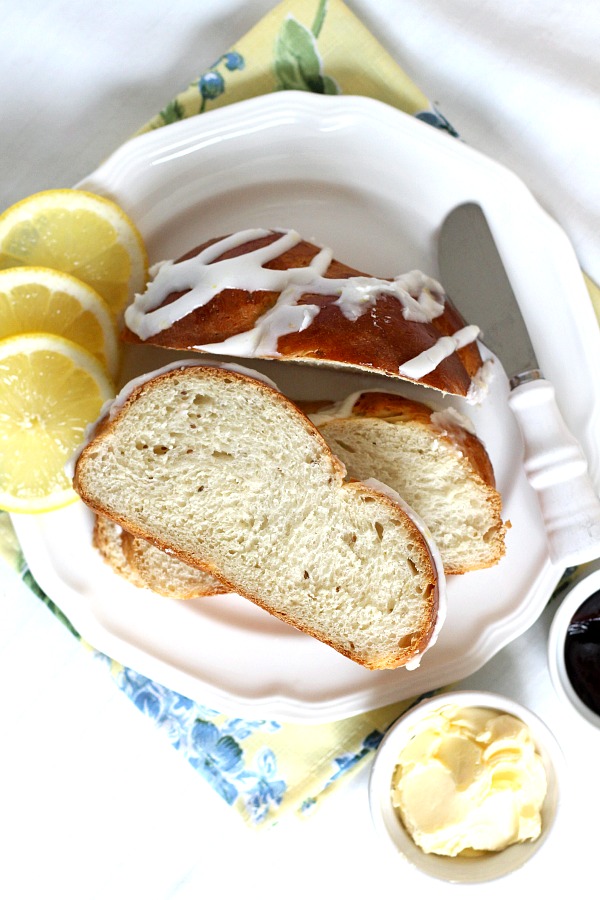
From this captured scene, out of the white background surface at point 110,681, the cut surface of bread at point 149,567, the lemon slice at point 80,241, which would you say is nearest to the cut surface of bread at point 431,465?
the white background surface at point 110,681

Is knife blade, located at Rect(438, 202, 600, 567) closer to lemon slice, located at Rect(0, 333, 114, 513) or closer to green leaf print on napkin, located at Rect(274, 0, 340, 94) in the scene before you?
green leaf print on napkin, located at Rect(274, 0, 340, 94)

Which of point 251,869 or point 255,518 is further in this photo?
point 251,869

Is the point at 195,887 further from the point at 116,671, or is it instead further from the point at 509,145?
the point at 509,145

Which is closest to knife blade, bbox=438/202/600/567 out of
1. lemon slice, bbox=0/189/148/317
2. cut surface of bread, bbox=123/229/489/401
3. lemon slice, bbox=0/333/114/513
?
cut surface of bread, bbox=123/229/489/401

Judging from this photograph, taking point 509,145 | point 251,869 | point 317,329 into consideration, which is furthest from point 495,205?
point 251,869

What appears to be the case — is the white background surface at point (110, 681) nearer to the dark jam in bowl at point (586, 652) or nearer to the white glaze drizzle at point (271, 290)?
the dark jam in bowl at point (586, 652)

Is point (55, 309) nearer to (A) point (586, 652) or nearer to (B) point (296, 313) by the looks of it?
(B) point (296, 313)

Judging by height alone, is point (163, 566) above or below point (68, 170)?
below
